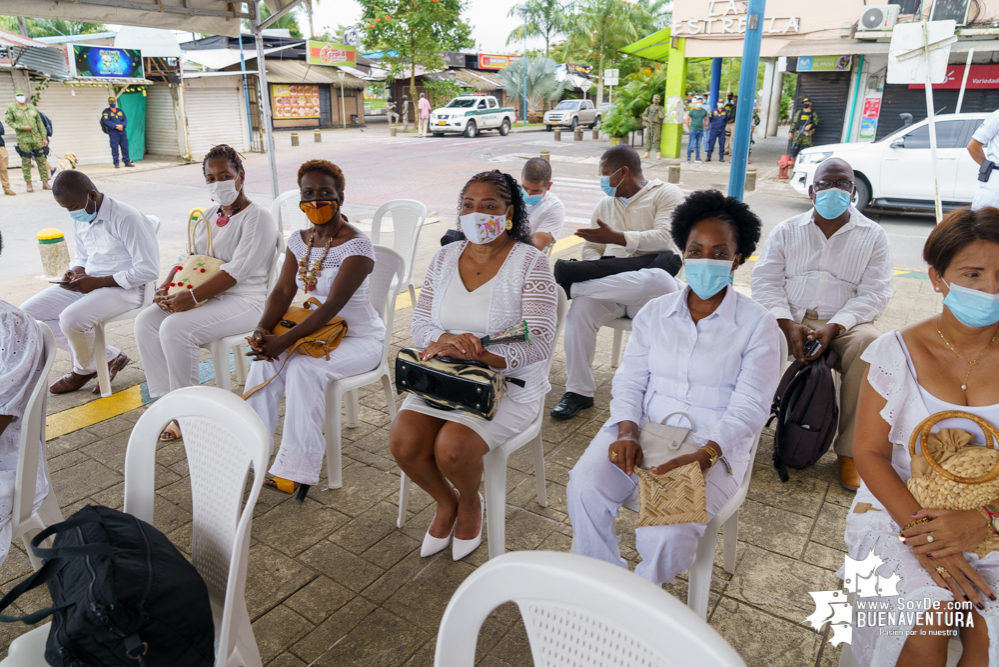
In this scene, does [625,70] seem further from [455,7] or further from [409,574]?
[409,574]

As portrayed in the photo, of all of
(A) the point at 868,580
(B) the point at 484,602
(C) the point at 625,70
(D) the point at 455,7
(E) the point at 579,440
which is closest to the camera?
(B) the point at 484,602

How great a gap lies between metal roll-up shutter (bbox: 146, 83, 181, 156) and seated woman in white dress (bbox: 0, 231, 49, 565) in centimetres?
1967

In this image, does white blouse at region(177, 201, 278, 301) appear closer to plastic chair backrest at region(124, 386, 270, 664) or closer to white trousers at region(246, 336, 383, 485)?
white trousers at region(246, 336, 383, 485)

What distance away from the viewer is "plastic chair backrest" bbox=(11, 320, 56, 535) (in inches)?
83.5

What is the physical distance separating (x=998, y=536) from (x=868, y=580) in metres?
0.34

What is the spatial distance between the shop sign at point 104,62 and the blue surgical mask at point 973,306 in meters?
19.6

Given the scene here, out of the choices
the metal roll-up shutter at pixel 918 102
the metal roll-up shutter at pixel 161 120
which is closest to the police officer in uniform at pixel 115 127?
the metal roll-up shutter at pixel 161 120

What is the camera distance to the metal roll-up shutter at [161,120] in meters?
19.3

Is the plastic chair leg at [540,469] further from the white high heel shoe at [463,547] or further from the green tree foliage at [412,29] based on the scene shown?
the green tree foliage at [412,29]

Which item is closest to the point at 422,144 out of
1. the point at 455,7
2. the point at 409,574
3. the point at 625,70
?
the point at 455,7

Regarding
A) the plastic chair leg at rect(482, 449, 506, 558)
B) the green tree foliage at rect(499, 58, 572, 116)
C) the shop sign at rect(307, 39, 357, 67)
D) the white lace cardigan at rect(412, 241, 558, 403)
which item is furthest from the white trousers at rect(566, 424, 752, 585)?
the green tree foliage at rect(499, 58, 572, 116)

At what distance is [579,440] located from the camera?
12.1 ft

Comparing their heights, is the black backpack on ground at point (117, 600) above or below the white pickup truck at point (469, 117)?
below

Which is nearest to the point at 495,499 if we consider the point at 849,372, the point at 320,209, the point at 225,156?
the point at 320,209
